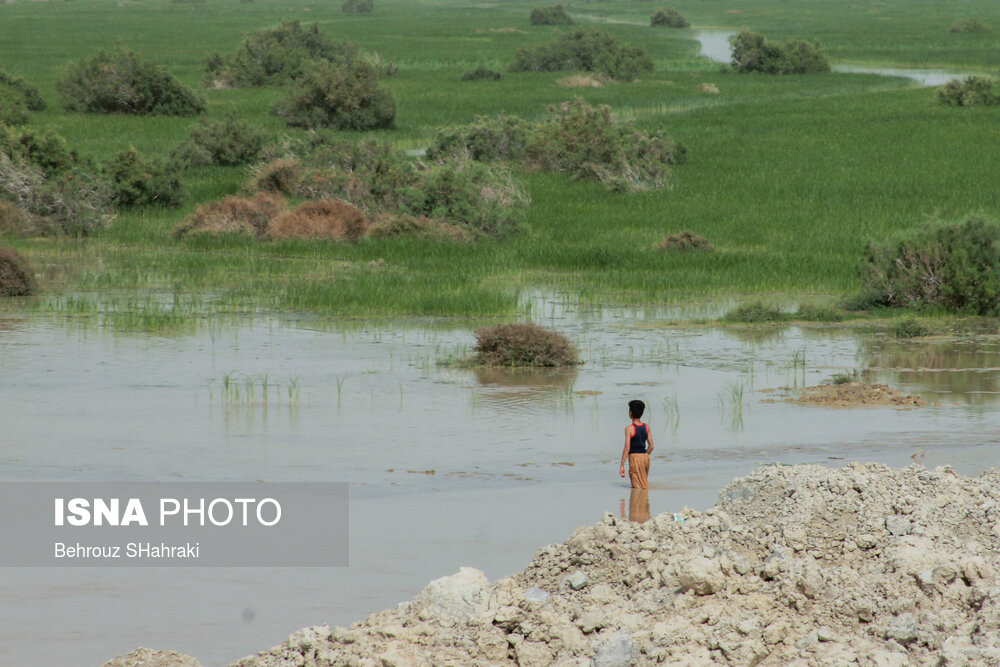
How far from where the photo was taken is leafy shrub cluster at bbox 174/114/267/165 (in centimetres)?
3216

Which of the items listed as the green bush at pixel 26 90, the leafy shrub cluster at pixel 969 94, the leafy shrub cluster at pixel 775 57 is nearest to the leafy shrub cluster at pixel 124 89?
the green bush at pixel 26 90

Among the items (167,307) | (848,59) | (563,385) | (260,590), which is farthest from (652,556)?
(848,59)

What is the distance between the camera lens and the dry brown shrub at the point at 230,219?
957 inches

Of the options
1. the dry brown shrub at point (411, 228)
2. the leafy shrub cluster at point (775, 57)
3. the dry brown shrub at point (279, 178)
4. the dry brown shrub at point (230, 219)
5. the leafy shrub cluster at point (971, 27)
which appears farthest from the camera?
the leafy shrub cluster at point (971, 27)

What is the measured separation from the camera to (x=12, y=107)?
36844 mm

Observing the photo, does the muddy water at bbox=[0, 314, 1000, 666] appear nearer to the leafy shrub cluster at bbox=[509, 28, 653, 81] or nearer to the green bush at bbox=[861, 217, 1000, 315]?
the green bush at bbox=[861, 217, 1000, 315]

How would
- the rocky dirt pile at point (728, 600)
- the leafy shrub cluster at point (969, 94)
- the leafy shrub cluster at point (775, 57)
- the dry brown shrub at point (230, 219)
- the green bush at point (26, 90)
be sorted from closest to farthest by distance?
1. the rocky dirt pile at point (728, 600)
2. the dry brown shrub at point (230, 219)
3. the green bush at point (26, 90)
4. the leafy shrub cluster at point (969, 94)
5. the leafy shrub cluster at point (775, 57)

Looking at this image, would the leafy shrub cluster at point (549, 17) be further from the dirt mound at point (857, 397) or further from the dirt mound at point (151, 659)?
the dirt mound at point (151, 659)

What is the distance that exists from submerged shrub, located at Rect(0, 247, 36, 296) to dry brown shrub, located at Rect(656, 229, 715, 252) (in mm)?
9662

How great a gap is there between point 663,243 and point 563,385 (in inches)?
359

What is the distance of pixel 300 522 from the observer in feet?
29.9

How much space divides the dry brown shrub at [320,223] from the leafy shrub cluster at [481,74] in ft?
118

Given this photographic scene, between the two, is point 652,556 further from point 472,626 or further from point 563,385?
point 563,385

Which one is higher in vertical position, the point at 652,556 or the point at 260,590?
the point at 652,556
